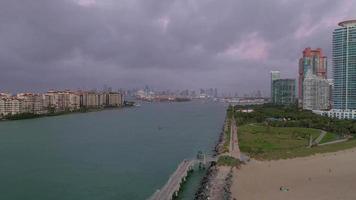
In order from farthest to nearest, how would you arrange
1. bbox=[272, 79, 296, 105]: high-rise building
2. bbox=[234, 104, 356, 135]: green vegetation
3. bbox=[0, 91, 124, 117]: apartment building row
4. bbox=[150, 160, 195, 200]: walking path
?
1. bbox=[272, 79, 296, 105]: high-rise building
2. bbox=[0, 91, 124, 117]: apartment building row
3. bbox=[234, 104, 356, 135]: green vegetation
4. bbox=[150, 160, 195, 200]: walking path

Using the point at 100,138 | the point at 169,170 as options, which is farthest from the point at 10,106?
the point at 169,170

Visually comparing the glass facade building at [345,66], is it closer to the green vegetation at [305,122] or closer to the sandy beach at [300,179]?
the green vegetation at [305,122]

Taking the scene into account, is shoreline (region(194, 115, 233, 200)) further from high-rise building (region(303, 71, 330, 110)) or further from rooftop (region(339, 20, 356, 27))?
high-rise building (region(303, 71, 330, 110))

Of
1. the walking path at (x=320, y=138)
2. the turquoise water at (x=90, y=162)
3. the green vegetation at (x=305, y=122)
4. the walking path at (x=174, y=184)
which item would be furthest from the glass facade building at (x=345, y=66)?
the walking path at (x=174, y=184)

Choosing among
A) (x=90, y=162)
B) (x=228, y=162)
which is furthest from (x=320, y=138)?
(x=90, y=162)

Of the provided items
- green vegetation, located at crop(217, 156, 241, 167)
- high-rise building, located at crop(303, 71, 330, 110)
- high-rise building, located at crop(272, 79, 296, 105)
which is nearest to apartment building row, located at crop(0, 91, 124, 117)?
high-rise building, located at crop(272, 79, 296, 105)
